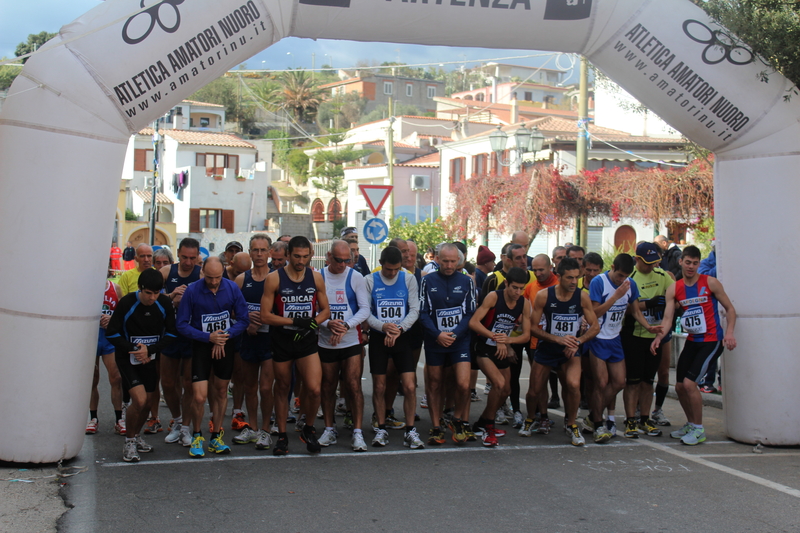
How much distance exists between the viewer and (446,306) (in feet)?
25.7

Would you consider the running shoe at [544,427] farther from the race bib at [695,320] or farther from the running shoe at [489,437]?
the race bib at [695,320]

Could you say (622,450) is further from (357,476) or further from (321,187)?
(321,187)

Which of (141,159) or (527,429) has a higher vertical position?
(141,159)

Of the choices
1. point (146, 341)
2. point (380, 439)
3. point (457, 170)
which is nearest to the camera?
point (146, 341)

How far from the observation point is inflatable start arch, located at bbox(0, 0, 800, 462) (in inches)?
251

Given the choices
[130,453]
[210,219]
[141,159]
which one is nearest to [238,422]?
[130,453]

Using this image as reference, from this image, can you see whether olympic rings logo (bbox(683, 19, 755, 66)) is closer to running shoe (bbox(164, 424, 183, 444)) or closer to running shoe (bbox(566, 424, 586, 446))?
running shoe (bbox(566, 424, 586, 446))

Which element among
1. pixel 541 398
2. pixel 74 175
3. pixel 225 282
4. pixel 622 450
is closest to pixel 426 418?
pixel 541 398

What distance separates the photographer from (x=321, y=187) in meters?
61.2

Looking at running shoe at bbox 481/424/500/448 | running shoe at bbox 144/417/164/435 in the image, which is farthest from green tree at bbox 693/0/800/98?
running shoe at bbox 144/417/164/435

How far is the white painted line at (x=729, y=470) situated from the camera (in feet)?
20.5

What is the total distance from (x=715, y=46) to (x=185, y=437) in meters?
6.30

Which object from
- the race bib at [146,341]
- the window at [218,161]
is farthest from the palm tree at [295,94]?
the race bib at [146,341]

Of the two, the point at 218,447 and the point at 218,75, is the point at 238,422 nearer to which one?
the point at 218,447
